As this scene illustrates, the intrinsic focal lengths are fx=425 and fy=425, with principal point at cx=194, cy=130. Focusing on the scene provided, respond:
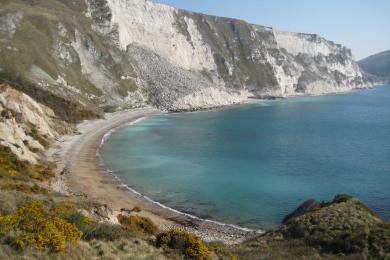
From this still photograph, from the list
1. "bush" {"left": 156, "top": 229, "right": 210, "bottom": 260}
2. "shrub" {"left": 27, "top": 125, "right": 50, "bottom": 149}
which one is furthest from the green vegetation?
"bush" {"left": 156, "top": 229, "right": 210, "bottom": 260}

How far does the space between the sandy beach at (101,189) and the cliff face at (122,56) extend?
1008 inches

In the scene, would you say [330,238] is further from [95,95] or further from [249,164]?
[95,95]

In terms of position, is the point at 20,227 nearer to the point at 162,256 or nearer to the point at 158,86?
the point at 162,256

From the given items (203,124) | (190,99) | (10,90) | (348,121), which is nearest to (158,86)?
(190,99)

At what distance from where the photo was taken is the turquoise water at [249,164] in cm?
4206

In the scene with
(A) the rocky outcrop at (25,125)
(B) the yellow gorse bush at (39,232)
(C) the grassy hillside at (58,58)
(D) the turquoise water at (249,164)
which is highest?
(C) the grassy hillside at (58,58)

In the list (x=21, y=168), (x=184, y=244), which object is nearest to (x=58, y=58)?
(x=21, y=168)

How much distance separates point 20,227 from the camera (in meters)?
13.8

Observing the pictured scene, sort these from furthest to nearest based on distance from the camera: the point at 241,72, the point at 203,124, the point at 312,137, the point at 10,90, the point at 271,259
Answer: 1. the point at 241,72
2. the point at 203,124
3. the point at 312,137
4. the point at 10,90
5. the point at 271,259

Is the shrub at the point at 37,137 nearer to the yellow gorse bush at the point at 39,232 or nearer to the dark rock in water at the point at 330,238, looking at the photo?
the dark rock in water at the point at 330,238

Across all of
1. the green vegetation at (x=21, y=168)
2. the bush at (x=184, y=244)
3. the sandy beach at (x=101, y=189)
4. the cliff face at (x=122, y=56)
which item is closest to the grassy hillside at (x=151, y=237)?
the bush at (x=184, y=244)

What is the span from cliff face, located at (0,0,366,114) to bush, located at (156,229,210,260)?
7502 cm

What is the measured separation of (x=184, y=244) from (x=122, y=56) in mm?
126962

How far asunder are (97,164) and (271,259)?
41.8 m
